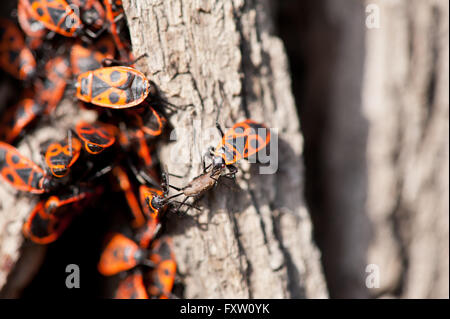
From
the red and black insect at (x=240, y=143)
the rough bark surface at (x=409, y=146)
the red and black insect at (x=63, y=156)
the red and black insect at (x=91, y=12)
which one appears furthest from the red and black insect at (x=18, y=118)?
the rough bark surface at (x=409, y=146)

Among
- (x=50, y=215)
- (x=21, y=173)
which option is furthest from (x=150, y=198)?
(x=21, y=173)

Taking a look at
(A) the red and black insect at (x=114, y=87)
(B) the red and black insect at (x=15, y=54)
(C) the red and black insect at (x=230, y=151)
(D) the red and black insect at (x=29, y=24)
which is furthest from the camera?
(B) the red and black insect at (x=15, y=54)

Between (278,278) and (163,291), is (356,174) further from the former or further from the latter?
(163,291)

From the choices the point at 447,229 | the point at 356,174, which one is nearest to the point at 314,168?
the point at 356,174

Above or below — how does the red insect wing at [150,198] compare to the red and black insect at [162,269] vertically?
above

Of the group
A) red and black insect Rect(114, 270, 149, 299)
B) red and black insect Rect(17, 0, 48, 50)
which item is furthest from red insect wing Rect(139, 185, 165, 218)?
red and black insect Rect(17, 0, 48, 50)

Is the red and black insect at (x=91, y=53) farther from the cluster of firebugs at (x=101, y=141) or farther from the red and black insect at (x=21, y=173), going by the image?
the red and black insect at (x=21, y=173)

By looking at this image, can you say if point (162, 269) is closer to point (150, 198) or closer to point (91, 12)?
point (150, 198)

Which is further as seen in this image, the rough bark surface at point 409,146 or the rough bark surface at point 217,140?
the rough bark surface at point 409,146
